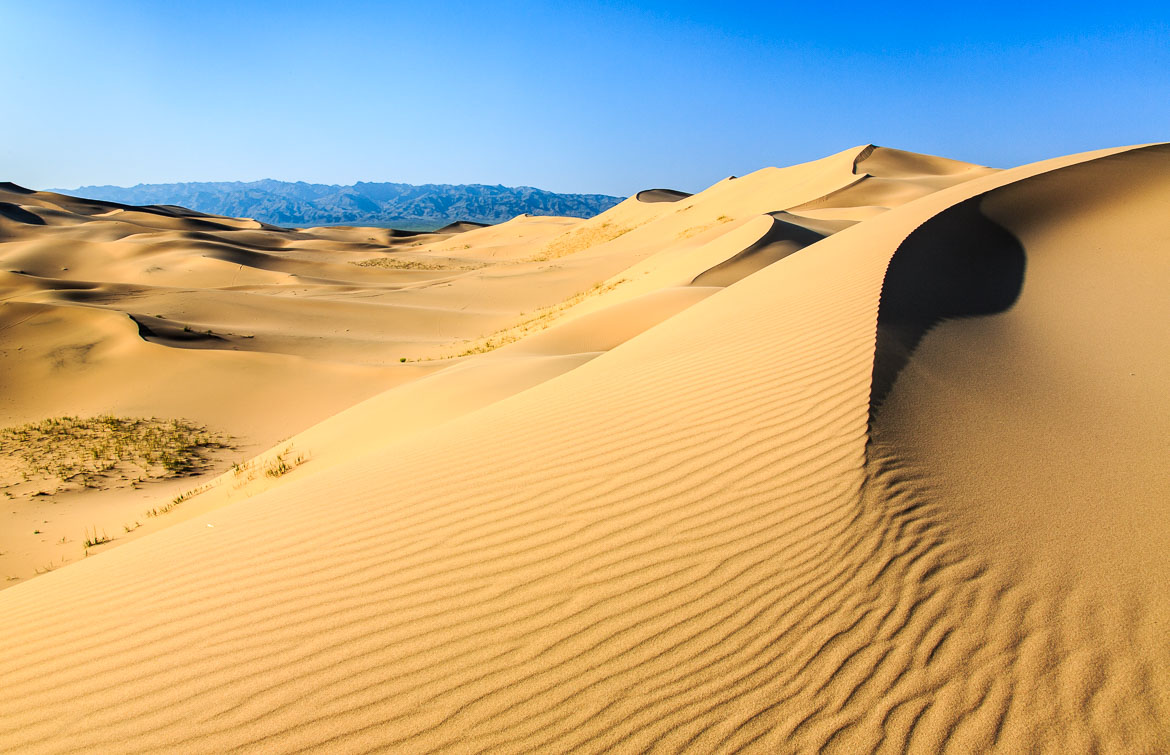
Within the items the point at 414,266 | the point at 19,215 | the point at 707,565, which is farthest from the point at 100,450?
the point at 19,215

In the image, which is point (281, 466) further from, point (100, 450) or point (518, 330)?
point (518, 330)

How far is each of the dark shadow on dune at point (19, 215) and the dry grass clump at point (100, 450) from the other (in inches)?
1807

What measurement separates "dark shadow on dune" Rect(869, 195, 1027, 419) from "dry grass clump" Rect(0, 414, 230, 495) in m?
8.59

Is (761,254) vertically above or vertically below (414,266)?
above

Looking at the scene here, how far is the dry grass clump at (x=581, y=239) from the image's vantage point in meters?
42.9

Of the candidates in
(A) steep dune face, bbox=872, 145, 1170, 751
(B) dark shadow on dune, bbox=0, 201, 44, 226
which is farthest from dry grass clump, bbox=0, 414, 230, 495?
(B) dark shadow on dune, bbox=0, 201, 44, 226

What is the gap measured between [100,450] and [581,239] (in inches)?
1516

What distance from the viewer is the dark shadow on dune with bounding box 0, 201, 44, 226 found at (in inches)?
1776

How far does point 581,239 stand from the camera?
45.7 metres

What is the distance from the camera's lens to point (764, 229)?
57.8 feet

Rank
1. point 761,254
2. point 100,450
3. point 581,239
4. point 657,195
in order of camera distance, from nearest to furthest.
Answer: point 100,450 < point 761,254 < point 581,239 < point 657,195

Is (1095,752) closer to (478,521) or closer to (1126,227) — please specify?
(478,521)

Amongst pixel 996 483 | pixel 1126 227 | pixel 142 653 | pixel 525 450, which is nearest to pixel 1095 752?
pixel 996 483

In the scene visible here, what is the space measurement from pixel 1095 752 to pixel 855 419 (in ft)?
6.20
